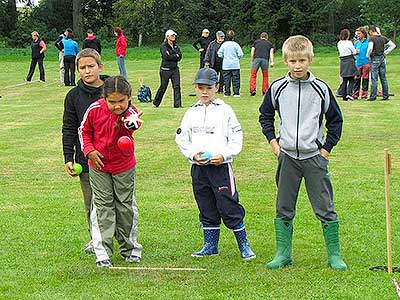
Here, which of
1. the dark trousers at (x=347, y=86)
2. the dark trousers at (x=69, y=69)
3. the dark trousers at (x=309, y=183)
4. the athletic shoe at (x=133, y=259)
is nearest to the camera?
the dark trousers at (x=309, y=183)

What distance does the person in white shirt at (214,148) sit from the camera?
7.32 meters

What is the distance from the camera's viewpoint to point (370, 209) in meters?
9.52

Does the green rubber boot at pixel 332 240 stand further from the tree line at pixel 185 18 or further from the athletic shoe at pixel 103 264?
the tree line at pixel 185 18

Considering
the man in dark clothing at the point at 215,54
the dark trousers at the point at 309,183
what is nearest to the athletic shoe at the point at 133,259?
the dark trousers at the point at 309,183

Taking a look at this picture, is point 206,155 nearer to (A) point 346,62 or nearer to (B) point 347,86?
(A) point 346,62

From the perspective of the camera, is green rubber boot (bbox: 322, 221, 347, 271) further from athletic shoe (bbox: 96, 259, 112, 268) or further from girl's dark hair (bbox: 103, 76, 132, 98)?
girl's dark hair (bbox: 103, 76, 132, 98)

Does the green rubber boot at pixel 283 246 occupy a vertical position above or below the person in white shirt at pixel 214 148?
below

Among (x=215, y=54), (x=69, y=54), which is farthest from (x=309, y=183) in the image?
(x=69, y=54)

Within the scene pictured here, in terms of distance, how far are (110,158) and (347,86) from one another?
17196 millimetres

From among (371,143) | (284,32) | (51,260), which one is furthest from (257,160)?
(284,32)

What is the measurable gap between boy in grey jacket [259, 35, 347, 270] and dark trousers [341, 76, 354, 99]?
16461mm

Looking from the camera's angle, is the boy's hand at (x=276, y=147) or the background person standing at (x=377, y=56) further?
the background person standing at (x=377, y=56)

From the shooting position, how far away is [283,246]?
7.09m

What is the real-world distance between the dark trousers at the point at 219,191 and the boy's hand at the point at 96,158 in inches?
33.4
